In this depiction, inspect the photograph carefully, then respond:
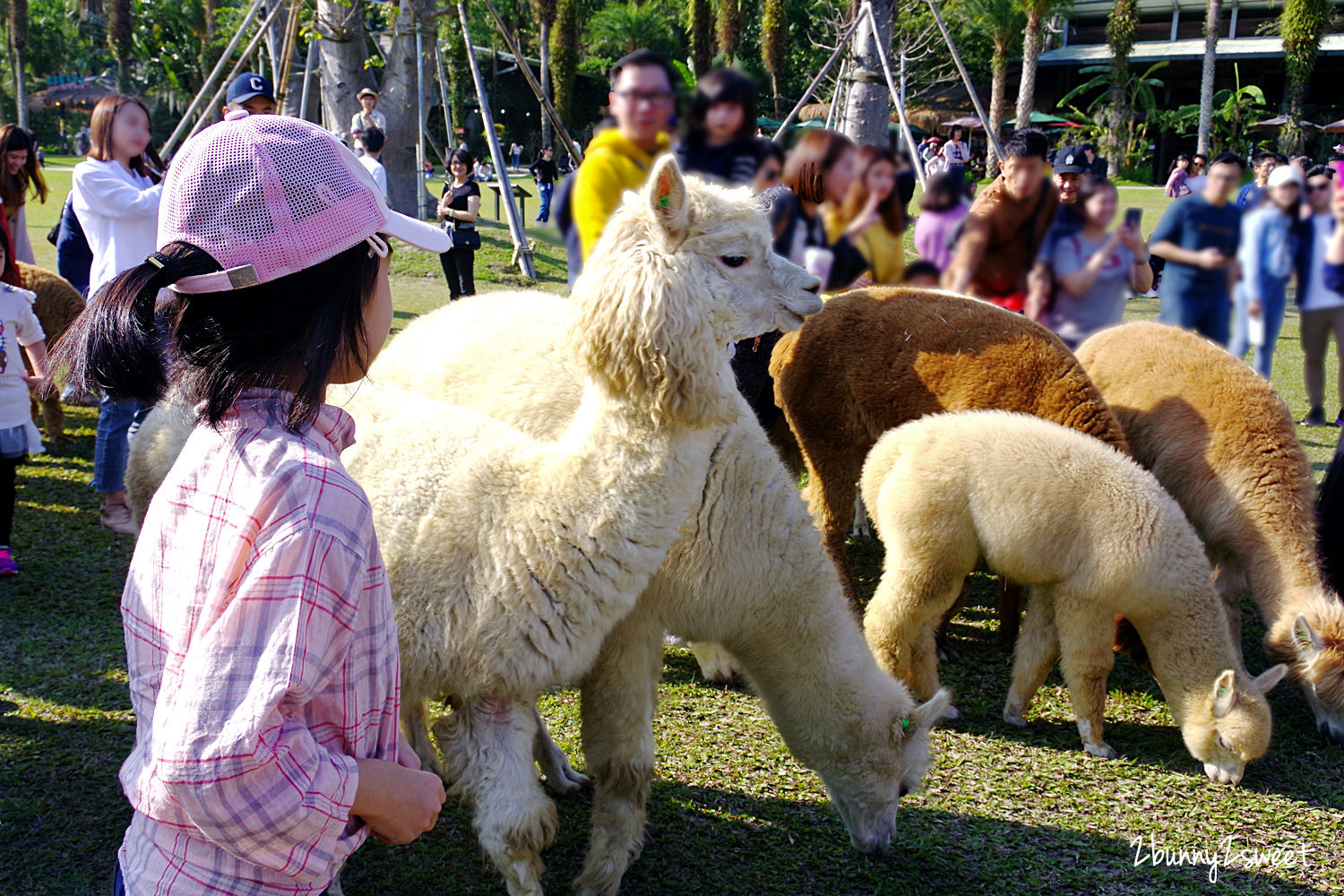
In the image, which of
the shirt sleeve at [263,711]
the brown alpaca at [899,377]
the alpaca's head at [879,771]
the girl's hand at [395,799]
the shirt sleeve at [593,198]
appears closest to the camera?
the shirt sleeve at [263,711]

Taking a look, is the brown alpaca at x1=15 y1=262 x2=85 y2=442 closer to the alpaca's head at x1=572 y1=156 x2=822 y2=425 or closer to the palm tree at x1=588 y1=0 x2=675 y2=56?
the alpaca's head at x1=572 y1=156 x2=822 y2=425

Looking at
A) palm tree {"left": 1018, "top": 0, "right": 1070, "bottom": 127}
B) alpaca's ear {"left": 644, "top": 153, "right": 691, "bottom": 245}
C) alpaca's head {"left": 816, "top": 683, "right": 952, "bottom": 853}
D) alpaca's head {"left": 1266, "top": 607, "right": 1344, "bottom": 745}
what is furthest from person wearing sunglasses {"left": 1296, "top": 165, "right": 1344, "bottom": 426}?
palm tree {"left": 1018, "top": 0, "right": 1070, "bottom": 127}

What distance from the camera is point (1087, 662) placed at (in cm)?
374

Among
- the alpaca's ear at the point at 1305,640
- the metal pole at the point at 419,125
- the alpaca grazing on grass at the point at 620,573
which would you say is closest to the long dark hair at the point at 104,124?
the alpaca grazing on grass at the point at 620,573

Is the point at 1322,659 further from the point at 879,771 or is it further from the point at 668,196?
the point at 668,196

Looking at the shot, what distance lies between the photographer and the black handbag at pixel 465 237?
10188mm

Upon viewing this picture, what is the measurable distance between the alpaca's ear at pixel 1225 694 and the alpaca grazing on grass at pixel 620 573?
1.17 metres

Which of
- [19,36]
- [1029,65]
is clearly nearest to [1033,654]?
[1029,65]

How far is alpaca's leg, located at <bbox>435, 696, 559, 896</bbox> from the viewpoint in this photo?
240 cm

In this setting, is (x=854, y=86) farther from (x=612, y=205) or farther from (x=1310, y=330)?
(x=612, y=205)

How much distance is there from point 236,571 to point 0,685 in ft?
11.4

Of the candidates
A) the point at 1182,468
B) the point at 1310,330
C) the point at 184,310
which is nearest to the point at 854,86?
the point at 1310,330

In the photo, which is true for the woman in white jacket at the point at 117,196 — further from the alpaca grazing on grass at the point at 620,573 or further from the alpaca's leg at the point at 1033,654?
the alpaca's leg at the point at 1033,654

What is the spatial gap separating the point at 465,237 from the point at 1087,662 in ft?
26.3
